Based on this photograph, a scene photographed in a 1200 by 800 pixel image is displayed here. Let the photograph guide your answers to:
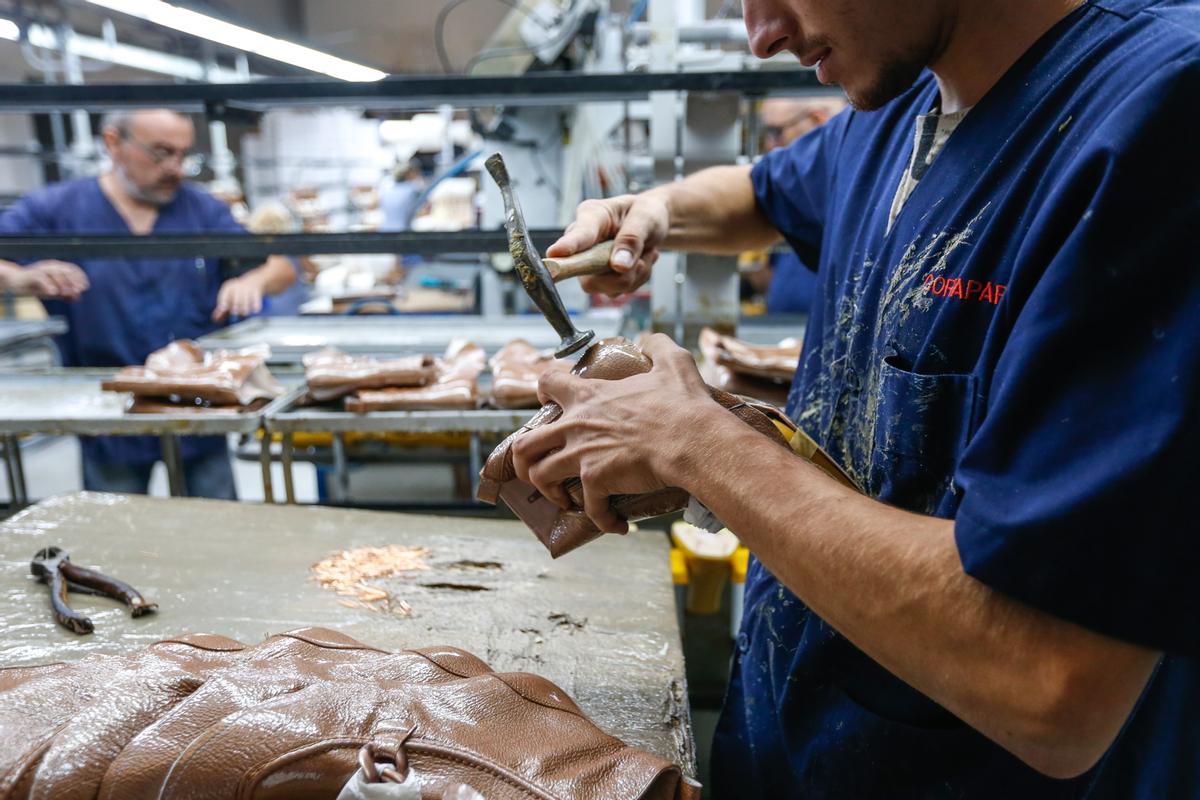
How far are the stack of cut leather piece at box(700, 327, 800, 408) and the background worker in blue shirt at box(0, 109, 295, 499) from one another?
6.81 ft

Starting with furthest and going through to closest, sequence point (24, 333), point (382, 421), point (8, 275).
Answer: point (24, 333) < point (8, 275) < point (382, 421)

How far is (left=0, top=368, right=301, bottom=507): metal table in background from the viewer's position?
2301 mm

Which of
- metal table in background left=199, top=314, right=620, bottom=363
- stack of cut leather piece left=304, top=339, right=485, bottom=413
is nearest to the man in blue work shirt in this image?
metal table in background left=199, top=314, right=620, bottom=363

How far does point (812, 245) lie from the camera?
1.80 metres

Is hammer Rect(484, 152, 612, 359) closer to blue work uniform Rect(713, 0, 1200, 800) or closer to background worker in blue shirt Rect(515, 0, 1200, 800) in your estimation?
background worker in blue shirt Rect(515, 0, 1200, 800)

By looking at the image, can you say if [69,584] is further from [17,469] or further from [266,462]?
[17,469]

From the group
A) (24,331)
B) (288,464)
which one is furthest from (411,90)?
(24,331)

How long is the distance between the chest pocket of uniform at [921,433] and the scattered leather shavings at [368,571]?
0.96 m

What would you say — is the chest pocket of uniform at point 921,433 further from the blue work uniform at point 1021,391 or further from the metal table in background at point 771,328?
the metal table in background at point 771,328

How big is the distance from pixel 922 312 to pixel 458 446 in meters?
2.70

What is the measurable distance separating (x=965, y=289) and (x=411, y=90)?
6.88 ft

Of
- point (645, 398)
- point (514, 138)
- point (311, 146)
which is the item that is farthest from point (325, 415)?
point (311, 146)

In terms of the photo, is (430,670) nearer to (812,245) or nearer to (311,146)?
(812,245)

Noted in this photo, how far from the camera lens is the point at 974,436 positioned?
83 centimetres
